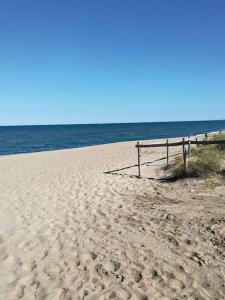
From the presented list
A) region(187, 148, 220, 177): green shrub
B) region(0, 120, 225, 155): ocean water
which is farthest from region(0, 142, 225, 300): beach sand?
region(0, 120, 225, 155): ocean water

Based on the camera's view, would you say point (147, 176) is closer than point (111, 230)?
No

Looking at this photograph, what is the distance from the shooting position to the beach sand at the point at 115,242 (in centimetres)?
539

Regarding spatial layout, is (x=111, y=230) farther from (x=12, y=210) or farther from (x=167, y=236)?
(x=12, y=210)

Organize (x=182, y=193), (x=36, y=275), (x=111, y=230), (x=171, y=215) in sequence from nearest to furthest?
(x=36, y=275) < (x=111, y=230) < (x=171, y=215) < (x=182, y=193)

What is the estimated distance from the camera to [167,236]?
7.18m

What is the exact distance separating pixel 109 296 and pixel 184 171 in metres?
8.22

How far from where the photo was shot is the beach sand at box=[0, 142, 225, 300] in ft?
17.7

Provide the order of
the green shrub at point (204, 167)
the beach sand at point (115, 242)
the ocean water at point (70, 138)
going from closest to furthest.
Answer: the beach sand at point (115, 242) < the green shrub at point (204, 167) < the ocean water at point (70, 138)

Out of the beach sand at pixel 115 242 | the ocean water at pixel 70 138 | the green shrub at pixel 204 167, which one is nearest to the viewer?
the beach sand at pixel 115 242

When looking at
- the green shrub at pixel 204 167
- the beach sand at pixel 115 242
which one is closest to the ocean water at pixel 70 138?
the green shrub at pixel 204 167

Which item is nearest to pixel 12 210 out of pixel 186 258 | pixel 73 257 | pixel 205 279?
pixel 73 257

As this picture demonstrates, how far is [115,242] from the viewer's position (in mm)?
7062

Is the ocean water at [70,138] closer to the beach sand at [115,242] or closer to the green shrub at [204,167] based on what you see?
the green shrub at [204,167]

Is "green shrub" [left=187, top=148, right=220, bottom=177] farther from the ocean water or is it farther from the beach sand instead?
the ocean water
